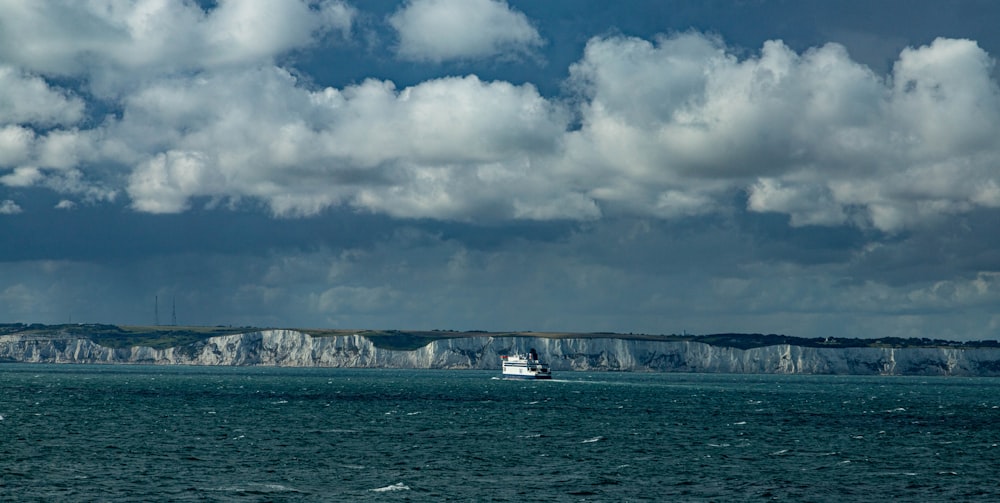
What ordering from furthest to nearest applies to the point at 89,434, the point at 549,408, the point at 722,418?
the point at 549,408, the point at 722,418, the point at 89,434

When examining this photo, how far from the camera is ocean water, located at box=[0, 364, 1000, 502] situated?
213 feet

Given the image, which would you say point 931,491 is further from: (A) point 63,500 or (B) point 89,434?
(B) point 89,434

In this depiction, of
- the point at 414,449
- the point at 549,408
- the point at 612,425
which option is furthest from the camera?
the point at 549,408

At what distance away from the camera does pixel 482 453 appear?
84.7 meters

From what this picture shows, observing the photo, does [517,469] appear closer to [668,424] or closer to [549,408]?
[668,424]

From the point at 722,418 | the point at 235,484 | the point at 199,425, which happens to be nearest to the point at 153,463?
the point at 235,484

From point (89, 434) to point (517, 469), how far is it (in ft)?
148

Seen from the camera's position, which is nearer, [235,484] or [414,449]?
[235,484]

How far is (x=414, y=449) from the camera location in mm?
86688

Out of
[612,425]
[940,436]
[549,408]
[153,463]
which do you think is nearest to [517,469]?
[153,463]

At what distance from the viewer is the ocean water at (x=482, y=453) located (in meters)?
65.0

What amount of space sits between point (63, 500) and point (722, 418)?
8800 cm

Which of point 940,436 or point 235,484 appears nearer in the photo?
point 235,484

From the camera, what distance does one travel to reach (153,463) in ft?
247
